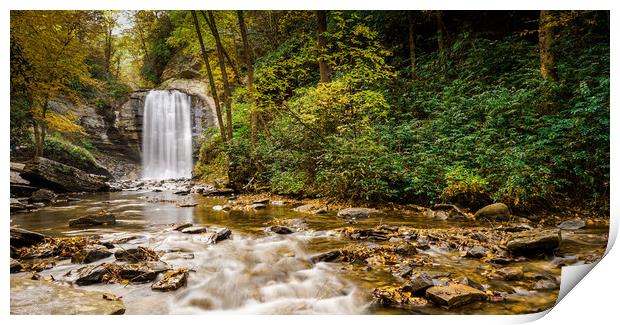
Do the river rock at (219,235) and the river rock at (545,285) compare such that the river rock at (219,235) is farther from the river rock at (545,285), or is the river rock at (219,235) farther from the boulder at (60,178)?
the boulder at (60,178)

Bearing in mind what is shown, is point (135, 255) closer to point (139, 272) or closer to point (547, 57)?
point (139, 272)

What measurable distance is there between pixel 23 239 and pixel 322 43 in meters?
5.44

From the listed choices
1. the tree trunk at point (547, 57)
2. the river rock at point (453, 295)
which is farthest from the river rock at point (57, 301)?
the tree trunk at point (547, 57)

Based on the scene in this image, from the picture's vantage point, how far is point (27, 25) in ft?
10.4

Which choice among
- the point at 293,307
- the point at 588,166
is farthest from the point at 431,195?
the point at 293,307

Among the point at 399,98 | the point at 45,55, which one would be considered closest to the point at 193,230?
the point at 45,55

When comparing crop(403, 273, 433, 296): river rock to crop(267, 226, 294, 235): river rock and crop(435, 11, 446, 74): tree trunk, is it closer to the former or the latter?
crop(267, 226, 294, 235): river rock

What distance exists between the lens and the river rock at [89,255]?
3038 mm

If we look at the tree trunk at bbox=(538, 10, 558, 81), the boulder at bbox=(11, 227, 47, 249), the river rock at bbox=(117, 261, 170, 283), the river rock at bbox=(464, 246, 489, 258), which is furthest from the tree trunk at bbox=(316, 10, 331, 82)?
the boulder at bbox=(11, 227, 47, 249)

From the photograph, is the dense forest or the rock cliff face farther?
the rock cliff face

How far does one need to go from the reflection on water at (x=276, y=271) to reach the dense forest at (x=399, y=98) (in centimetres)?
94

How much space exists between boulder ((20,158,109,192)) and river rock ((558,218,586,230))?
8.93 metres

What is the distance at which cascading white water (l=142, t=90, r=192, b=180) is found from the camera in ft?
48.0

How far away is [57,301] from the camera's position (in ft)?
7.21
